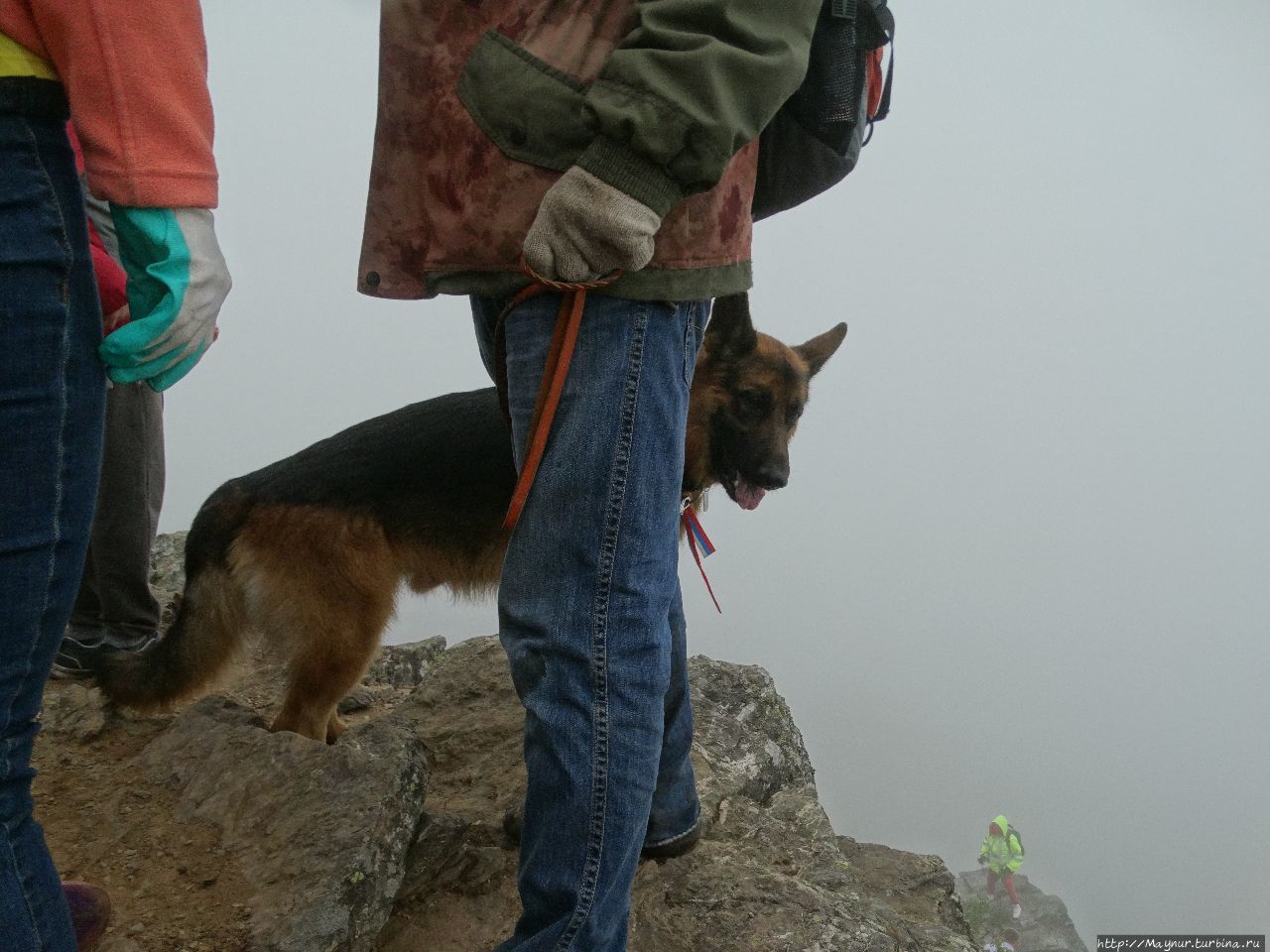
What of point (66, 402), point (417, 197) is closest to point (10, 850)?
point (66, 402)

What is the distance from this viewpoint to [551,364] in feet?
4.07

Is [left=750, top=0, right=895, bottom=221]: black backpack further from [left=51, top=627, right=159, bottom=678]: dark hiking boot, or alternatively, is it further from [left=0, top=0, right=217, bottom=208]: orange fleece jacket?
[left=51, top=627, right=159, bottom=678]: dark hiking boot

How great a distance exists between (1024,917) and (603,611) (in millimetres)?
7307

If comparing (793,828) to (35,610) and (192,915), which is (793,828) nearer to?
(192,915)

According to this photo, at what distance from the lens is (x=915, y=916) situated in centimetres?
258

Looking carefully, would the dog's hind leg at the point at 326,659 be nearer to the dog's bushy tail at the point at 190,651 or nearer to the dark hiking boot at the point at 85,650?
the dog's bushy tail at the point at 190,651

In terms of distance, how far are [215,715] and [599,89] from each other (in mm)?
1637

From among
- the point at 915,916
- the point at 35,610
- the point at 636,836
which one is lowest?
the point at 915,916

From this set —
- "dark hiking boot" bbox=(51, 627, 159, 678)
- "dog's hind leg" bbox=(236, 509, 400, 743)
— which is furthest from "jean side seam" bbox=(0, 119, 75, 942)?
"dark hiking boot" bbox=(51, 627, 159, 678)

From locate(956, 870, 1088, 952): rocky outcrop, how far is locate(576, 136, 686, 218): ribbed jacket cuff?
21.7 ft

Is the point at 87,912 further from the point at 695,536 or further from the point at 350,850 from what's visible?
the point at 695,536

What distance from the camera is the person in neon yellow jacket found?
6980 mm

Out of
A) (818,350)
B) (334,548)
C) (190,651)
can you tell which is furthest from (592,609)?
(818,350)

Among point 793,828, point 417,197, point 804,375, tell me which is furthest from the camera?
point 804,375
